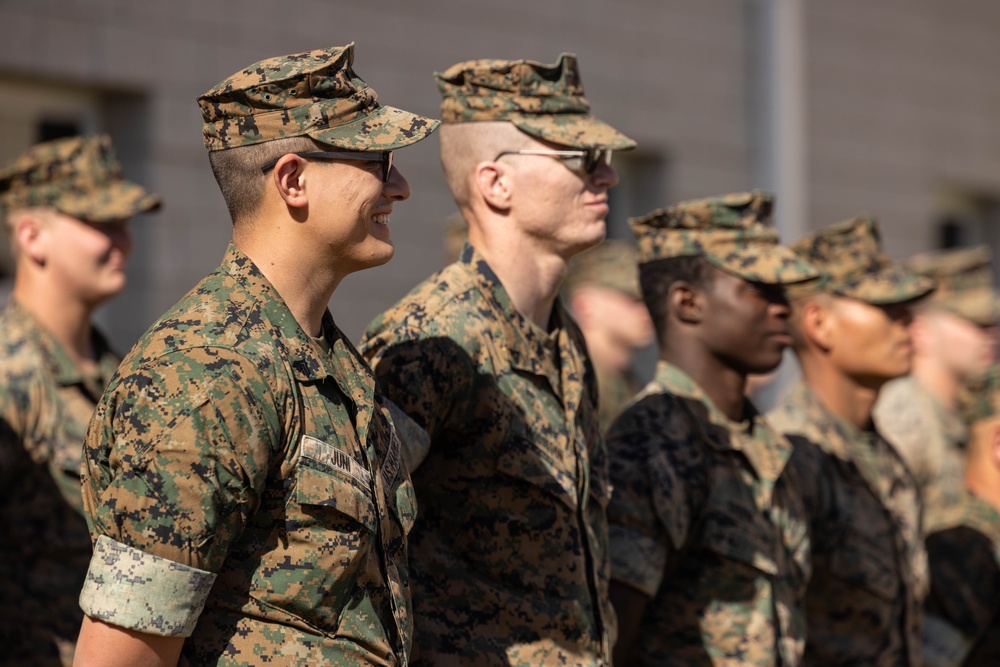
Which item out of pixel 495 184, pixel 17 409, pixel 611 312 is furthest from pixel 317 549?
pixel 611 312

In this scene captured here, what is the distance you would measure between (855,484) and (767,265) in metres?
0.84

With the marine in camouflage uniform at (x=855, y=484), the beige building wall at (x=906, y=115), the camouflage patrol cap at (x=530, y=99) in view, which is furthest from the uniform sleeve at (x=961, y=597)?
the beige building wall at (x=906, y=115)

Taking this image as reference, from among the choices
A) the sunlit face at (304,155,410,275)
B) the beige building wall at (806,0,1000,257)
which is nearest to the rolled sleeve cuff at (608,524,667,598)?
the sunlit face at (304,155,410,275)

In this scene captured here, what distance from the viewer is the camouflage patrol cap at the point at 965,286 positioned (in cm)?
725

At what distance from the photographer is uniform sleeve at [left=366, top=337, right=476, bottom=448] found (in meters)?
2.86

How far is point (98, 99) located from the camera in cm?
657

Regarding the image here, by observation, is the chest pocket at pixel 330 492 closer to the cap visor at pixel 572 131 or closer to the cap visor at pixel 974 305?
the cap visor at pixel 572 131

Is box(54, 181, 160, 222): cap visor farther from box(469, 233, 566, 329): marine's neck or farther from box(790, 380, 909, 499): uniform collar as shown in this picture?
box(790, 380, 909, 499): uniform collar

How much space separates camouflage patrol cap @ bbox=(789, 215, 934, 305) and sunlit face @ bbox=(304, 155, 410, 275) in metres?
2.38

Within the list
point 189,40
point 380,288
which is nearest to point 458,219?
point 380,288

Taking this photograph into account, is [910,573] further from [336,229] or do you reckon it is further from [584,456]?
[336,229]

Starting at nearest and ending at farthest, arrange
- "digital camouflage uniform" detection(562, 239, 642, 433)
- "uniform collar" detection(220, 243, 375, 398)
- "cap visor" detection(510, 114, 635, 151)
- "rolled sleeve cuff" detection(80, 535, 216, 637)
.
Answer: "rolled sleeve cuff" detection(80, 535, 216, 637) → "uniform collar" detection(220, 243, 375, 398) → "cap visor" detection(510, 114, 635, 151) → "digital camouflage uniform" detection(562, 239, 642, 433)

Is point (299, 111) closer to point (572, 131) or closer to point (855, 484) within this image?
point (572, 131)

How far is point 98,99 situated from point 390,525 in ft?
15.7
